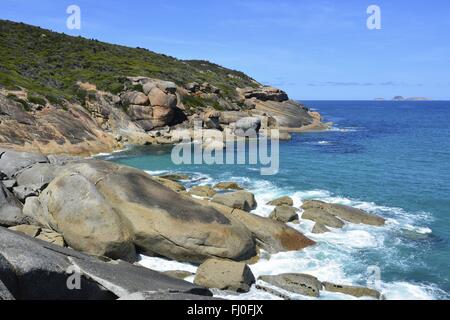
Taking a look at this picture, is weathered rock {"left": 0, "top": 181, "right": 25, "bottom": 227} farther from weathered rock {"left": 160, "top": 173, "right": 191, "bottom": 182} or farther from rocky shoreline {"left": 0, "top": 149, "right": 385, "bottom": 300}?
weathered rock {"left": 160, "top": 173, "right": 191, "bottom": 182}

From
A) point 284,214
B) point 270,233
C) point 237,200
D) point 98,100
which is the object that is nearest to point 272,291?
point 270,233

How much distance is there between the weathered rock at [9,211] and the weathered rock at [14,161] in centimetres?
480

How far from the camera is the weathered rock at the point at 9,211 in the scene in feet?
65.0

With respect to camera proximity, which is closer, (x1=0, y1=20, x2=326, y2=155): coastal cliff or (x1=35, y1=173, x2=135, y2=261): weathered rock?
(x1=35, y1=173, x2=135, y2=261): weathered rock

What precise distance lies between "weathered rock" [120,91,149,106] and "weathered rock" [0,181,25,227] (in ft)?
142

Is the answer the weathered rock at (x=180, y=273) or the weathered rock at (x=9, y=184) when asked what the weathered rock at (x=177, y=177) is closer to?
the weathered rock at (x=9, y=184)

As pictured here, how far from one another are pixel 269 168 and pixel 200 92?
41.7m

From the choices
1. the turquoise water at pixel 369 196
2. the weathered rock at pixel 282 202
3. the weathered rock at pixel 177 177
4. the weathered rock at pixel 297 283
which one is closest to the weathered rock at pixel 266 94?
the turquoise water at pixel 369 196

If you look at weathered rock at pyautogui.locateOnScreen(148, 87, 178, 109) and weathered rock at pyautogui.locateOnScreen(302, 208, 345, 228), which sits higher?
weathered rock at pyautogui.locateOnScreen(148, 87, 178, 109)

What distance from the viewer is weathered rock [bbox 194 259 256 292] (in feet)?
56.0

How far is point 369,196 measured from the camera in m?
32.8

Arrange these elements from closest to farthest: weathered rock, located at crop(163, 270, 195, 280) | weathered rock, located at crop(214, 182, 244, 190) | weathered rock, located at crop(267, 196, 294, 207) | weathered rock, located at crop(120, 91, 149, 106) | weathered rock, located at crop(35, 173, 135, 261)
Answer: weathered rock, located at crop(35, 173, 135, 261) → weathered rock, located at crop(163, 270, 195, 280) → weathered rock, located at crop(267, 196, 294, 207) → weathered rock, located at crop(214, 182, 244, 190) → weathered rock, located at crop(120, 91, 149, 106)

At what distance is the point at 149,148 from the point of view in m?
55.4

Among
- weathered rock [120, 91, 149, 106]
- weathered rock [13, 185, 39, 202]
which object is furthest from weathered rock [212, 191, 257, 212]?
weathered rock [120, 91, 149, 106]
